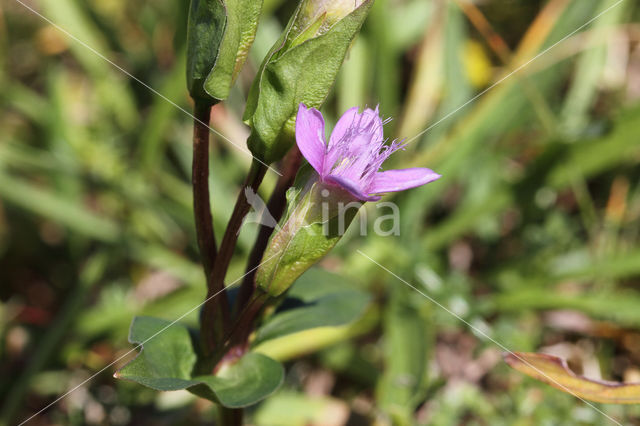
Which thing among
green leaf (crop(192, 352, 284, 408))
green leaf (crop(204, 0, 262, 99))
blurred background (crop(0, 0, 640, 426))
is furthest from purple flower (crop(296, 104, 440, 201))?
blurred background (crop(0, 0, 640, 426))

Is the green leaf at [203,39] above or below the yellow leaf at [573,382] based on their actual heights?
above

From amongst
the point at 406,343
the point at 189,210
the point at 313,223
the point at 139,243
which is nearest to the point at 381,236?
the point at 406,343

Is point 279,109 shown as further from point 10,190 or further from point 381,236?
point 10,190

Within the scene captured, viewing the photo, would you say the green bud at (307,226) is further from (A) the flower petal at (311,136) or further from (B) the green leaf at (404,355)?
(B) the green leaf at (404,355)

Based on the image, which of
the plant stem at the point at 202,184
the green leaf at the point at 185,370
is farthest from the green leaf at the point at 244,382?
the plant stem at the point at 202,184

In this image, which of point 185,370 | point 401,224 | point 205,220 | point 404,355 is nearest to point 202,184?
point 205,220
